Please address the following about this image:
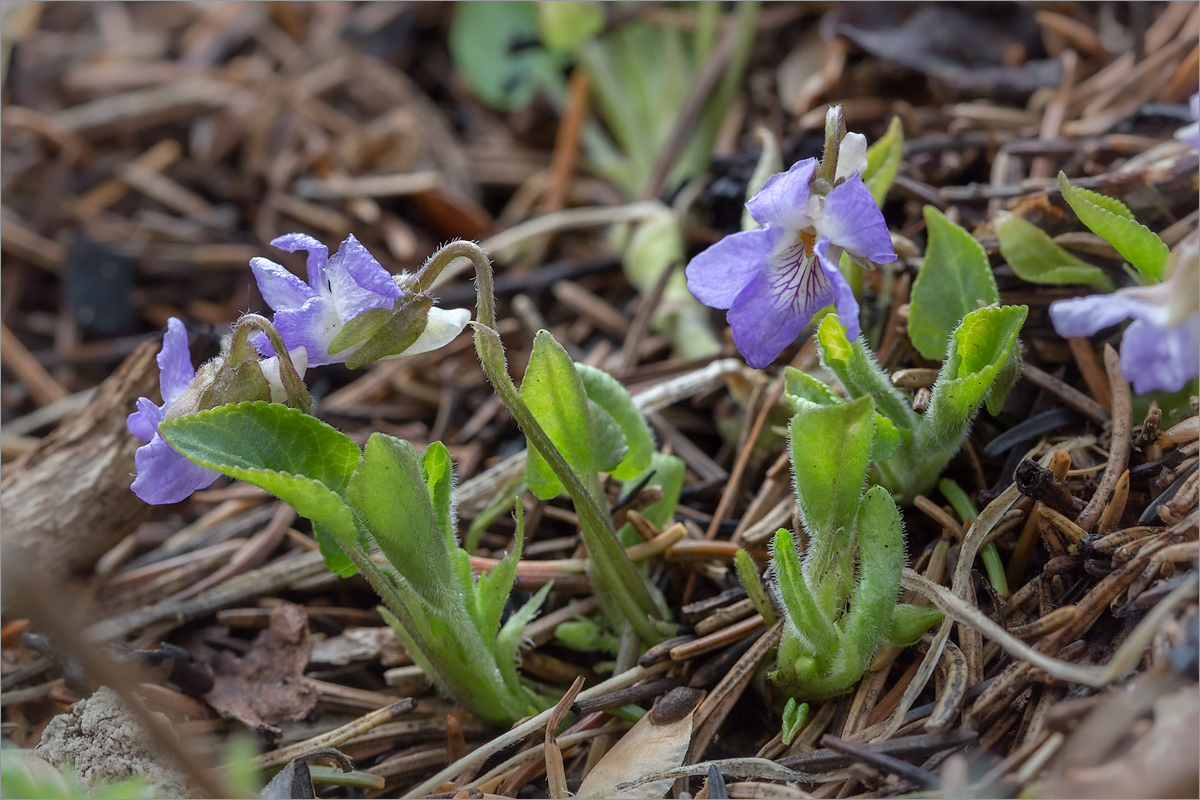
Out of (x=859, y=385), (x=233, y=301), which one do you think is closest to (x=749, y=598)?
(x=859, y=385)

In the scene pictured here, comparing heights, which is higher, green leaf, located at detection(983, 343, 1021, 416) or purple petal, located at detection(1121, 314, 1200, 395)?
purple petal, located at detection(1121, 314, 1200, 395)

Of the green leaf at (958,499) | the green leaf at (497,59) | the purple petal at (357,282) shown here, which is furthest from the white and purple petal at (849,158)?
the green leaf at (497,59)

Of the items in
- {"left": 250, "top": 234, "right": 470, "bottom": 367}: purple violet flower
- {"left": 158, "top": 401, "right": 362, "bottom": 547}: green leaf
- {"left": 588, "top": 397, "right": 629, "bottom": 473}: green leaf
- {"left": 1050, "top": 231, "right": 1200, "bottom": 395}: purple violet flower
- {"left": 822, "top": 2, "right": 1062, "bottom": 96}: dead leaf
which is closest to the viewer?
{"left": 1050, "top": 231, "right": 1200, "bottom": 395}: purple violet flower

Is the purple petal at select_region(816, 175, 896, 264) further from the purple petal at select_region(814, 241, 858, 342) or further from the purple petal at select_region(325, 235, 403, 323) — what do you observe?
the purple petal at select_region(325, 235, 403, 323)

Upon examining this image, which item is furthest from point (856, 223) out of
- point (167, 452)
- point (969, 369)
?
point (167, 452)

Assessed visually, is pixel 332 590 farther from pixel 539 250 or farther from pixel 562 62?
pixel 562 62

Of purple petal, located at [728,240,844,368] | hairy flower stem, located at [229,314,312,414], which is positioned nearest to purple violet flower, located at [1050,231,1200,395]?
purple petal, located at [728,240,844,368]

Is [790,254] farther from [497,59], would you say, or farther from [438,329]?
[497,59]
